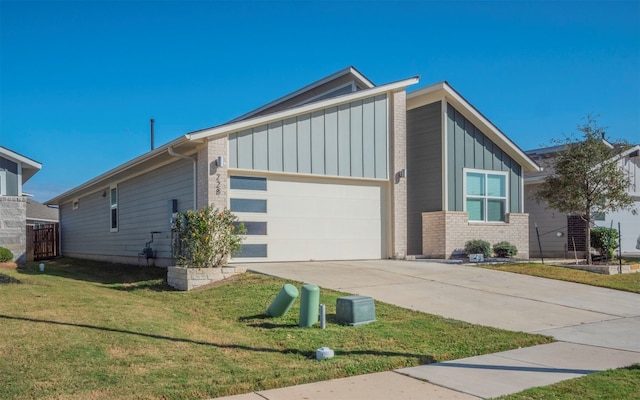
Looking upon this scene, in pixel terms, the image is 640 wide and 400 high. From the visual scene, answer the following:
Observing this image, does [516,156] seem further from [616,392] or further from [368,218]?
[616,392]

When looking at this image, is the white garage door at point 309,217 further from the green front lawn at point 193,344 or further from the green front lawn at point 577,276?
the green front lawn at point 193,344

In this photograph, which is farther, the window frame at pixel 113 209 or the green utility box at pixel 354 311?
the window frame at pixel 113 209

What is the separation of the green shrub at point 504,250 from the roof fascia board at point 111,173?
9.74m

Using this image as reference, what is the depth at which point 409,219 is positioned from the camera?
1788cm

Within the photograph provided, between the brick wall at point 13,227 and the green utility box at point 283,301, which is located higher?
the brick wall at point 13,227

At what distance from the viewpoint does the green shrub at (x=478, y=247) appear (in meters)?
16.3

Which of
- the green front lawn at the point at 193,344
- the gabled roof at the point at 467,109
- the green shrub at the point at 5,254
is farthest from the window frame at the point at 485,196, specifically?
the green shrub at the point at 5,254

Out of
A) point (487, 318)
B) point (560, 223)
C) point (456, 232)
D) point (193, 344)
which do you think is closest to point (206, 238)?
point (193, 344)

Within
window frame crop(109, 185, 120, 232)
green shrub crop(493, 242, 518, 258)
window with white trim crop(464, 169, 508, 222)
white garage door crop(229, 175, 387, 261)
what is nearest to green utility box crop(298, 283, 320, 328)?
white garage door crop(229, 175, 387, 261)

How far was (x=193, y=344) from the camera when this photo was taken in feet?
22.4

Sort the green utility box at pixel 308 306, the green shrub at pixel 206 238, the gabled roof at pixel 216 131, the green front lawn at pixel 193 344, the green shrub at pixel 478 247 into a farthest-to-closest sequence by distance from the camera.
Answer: the green shrub at pixel 478 247
the gabled roof at pixel 216 131
the green shrub at pixel 206 238
the green utility box at pixel 308 306
the green front lawn at pixel 193 344

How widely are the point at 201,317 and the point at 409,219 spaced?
10.4 m

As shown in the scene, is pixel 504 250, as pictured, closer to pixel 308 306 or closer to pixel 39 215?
pixel 308 306

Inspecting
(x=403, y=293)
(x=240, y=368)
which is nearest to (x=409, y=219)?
(x=403, y=293)
